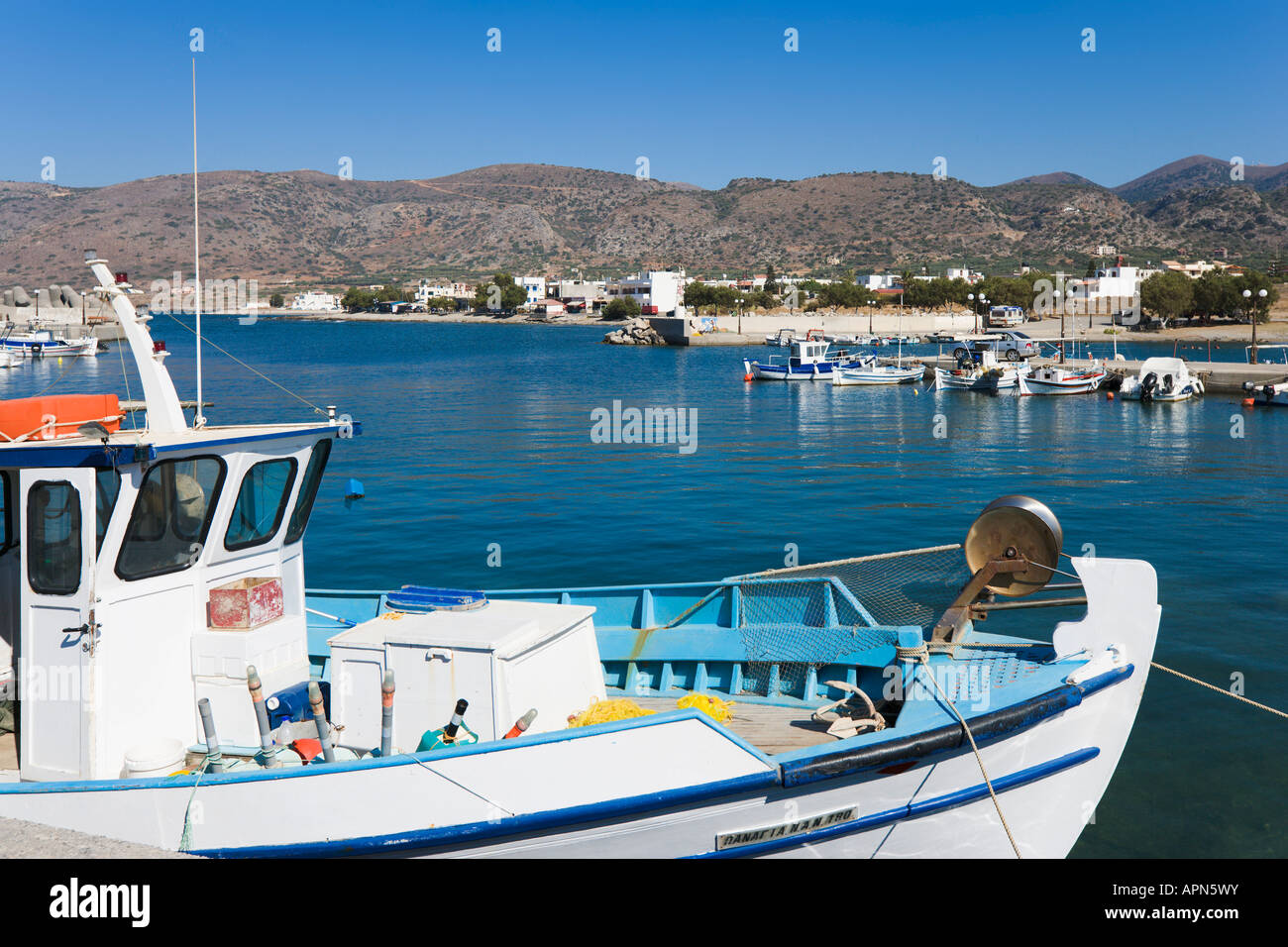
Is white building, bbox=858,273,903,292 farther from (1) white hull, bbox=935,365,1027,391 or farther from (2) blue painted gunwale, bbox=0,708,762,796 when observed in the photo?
(2) blue painted gunwale, bbox=0,708,762,796

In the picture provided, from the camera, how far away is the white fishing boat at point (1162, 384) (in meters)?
58.8

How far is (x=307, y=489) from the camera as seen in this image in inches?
350

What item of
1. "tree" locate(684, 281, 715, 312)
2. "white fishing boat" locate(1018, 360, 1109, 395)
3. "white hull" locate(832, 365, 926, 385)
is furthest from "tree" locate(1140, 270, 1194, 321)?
"tree" locate(684, 281, 715, 312)

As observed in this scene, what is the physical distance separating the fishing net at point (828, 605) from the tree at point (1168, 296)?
12522cm

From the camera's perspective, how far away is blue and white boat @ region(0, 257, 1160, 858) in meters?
6.70

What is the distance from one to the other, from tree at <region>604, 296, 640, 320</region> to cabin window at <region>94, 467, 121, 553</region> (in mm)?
165983

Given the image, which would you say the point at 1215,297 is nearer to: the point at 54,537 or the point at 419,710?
the point at 419,710

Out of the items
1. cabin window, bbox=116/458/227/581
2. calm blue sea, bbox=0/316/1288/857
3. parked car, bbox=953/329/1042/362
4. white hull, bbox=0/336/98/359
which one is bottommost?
calm blue sea, bbox=0/316/1288/857

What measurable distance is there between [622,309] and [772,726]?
169328mm

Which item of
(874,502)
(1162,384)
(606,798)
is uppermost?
(1162,384)

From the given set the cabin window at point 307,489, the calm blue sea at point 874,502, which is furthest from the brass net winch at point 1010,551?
the cabin window at point 307,489

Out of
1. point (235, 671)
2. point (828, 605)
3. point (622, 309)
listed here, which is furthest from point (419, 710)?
point (622, 309)

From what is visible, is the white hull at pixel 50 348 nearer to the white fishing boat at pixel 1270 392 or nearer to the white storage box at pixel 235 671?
the white fishing boat at pixel 1270 392
